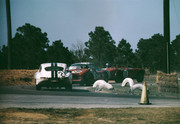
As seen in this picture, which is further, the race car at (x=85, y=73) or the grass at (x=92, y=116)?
the race car at (x=85, y=73)

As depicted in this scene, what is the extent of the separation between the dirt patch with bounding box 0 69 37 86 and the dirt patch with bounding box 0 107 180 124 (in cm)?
1614

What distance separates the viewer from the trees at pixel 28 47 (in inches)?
2189

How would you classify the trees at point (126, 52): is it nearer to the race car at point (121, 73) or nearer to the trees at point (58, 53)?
the trees at point (58, 53)

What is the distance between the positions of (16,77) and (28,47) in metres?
30.5

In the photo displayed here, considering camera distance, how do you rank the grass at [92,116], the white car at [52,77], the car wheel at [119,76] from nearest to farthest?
the grass at [92,116] → the white car at [52,77] → the car wheel at [119,76]

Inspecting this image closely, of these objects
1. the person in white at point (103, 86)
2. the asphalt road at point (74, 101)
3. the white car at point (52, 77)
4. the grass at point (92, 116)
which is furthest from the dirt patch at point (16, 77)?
the grass at point (92, 116)

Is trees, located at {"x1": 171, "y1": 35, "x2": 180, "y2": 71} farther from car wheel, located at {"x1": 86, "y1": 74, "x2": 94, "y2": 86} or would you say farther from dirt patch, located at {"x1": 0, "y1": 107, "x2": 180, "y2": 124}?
dirt patch, located at {"x1": 0, "y1": 107, "x2": 180, "y2": 124}

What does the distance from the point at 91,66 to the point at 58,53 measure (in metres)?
34.5

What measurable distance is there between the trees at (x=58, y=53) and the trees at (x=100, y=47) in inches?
141

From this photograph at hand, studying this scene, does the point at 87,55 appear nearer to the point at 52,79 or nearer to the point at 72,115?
→ the point at 52,79

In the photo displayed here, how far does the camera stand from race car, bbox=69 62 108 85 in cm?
2234

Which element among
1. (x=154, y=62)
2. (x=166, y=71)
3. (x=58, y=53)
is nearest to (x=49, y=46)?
(x=58, y=53)

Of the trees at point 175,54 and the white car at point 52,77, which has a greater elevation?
the trees at point 175,54

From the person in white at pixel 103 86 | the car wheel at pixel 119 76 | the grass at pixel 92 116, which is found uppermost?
the car wheel at pixel 119 76
